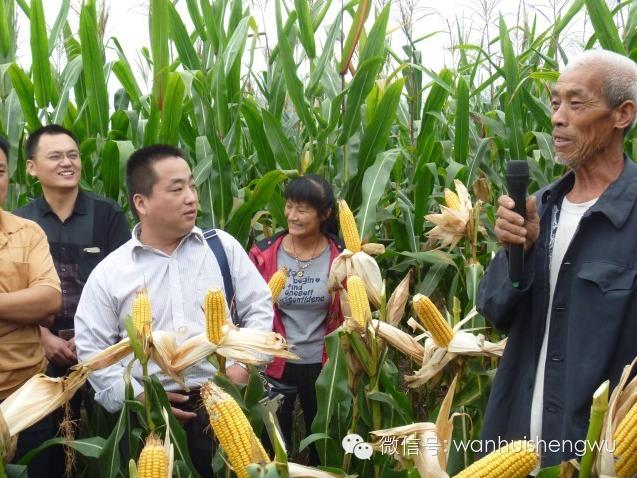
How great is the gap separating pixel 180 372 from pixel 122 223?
4.24ft

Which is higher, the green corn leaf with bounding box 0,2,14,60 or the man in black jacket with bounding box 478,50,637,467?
the green corn leaf with bounding box 0,2,14,60

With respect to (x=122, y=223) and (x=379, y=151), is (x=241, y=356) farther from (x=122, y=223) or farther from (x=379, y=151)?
(x=379, y=151)

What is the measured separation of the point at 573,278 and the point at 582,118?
411mm

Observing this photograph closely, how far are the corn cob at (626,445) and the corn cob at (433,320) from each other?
1000mm

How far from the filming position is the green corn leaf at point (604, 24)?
12.8 feet

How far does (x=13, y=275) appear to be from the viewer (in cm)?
303

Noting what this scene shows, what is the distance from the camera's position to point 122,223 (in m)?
3.72

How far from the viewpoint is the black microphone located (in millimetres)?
1955

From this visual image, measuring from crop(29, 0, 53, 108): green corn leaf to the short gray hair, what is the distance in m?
3.22

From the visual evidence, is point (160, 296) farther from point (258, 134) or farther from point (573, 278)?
point (258, 134)

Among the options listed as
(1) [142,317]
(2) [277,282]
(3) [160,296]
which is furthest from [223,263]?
(1) [142,317]

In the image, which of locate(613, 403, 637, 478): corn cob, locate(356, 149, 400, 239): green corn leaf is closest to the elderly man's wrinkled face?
locate(613, 403, 637, 478): corn cob

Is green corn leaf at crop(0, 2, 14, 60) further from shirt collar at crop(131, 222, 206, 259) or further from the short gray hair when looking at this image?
the short gray hair

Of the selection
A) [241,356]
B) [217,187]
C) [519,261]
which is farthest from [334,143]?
[519,261]
